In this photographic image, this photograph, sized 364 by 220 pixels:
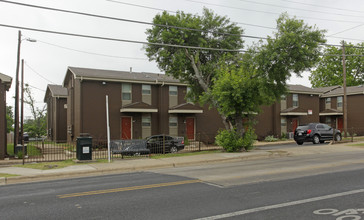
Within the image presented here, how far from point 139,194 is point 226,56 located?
14633mm

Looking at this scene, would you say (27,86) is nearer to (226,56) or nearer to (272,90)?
(226,56)

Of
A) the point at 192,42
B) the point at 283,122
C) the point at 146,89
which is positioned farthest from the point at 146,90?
the point at 283,122

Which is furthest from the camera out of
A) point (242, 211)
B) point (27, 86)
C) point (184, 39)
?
point (27, 86)

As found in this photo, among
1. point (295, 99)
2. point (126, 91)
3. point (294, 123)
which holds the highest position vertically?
point (126, 91)

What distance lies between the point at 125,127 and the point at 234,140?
1151cm

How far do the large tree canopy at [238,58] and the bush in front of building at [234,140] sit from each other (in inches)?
23.6

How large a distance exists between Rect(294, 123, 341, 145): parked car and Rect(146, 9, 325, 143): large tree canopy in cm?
823

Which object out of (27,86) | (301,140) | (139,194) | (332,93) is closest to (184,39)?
(301,140)

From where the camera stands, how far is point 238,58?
66.0 ft

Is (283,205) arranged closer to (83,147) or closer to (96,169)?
(96,169)

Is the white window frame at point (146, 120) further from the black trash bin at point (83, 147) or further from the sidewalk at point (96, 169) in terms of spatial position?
the sidewalk at point (96, 169)

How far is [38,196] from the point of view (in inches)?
314

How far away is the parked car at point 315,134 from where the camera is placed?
2425 cm

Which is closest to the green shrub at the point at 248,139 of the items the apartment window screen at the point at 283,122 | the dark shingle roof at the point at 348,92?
the apartment window screen at the point at 283,122
